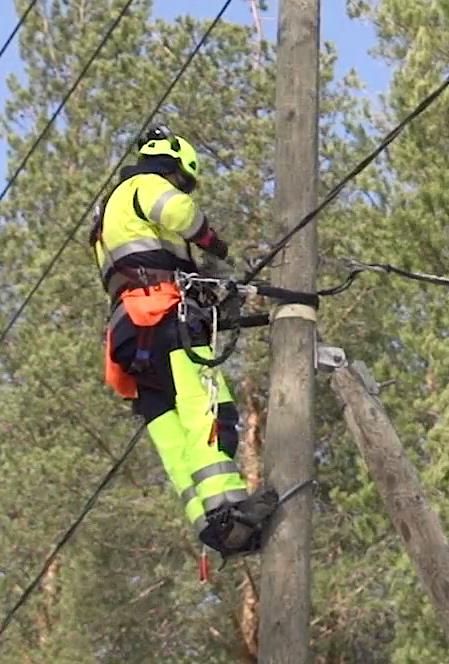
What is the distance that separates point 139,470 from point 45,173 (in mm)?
4511

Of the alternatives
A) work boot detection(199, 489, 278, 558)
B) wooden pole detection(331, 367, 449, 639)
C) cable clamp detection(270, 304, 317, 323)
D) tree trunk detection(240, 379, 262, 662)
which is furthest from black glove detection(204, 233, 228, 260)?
Answer: tree trunk detection(240, 379, 262, 662)

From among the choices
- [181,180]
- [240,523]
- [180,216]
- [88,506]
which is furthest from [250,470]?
[240,523]

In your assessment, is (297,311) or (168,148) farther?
(168,148)

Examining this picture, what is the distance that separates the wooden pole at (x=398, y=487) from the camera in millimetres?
4746

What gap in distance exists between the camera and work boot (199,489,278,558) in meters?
4.36

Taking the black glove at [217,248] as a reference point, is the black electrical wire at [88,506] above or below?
below

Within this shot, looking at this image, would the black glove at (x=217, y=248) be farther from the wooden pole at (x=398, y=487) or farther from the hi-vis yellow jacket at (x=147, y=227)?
the wooden pole at (x=398, y=487)

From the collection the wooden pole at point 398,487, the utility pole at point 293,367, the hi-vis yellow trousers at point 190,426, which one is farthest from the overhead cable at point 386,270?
the hi-vis yellow trousers at point 190,426

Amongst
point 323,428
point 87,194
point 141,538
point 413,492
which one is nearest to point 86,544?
point 141,538

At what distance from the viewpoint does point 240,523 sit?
4.38 m

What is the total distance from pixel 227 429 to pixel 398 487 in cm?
66

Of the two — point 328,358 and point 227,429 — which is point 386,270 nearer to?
Result: point 328,358

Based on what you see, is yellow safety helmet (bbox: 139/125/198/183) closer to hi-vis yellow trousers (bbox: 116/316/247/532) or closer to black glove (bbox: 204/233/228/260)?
black glove (bbox: 204/233/228/260)

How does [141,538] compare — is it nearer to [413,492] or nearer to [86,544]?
[86,544]
